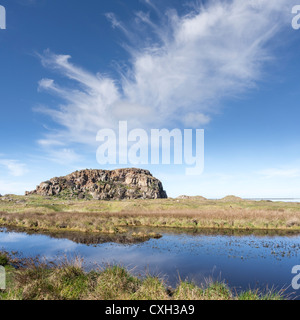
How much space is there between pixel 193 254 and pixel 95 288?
12078 millimetres

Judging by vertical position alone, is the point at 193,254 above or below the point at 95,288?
below

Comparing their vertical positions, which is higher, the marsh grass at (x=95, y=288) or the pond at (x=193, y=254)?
the marsh grass at (x=95, y=288)

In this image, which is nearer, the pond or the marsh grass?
the marsh grass

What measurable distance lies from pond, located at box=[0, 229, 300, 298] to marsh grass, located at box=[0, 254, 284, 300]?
1179mm

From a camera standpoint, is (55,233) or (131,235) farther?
(55,233)

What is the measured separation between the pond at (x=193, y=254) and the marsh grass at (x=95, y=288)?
3.87 ft

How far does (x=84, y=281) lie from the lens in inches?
369

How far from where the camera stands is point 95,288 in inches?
341

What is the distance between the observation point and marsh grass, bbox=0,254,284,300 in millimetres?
7727

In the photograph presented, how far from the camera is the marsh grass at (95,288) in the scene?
773 centimetres

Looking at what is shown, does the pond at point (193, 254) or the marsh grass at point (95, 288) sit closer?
the marsh grass at point (95, 288)
